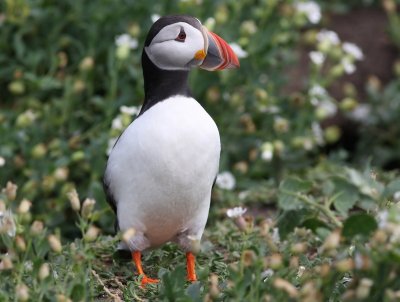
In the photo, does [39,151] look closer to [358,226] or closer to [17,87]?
[17,87]

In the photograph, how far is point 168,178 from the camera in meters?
3.43

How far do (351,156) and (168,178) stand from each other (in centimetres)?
362

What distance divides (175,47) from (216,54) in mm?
144

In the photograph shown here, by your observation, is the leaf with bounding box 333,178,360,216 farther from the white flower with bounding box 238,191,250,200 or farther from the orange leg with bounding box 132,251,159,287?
the white flower with bounding box 238,191,250,200

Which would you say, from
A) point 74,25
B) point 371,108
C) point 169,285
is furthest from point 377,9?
point 169,285

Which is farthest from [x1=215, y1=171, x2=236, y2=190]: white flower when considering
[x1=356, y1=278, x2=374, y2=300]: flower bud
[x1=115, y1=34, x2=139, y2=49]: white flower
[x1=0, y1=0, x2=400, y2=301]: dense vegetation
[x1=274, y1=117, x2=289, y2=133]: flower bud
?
[x1=356, y1=278, x2=374, y2=300]: flower bud

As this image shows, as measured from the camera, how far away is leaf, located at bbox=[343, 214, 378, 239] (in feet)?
9.66

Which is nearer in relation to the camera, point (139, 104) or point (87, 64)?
point (87, 64)

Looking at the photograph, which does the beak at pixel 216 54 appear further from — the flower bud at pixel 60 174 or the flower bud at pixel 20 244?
the flower bud at pixel 60 174

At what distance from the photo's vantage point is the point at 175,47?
3.49 metres

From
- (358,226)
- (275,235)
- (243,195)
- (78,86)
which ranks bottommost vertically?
(243,195)

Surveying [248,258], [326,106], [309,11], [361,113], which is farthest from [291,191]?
[361,113]

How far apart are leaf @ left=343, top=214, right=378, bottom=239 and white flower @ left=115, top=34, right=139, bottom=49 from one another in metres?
2.49

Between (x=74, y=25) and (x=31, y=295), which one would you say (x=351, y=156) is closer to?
(x=74, y=25)
